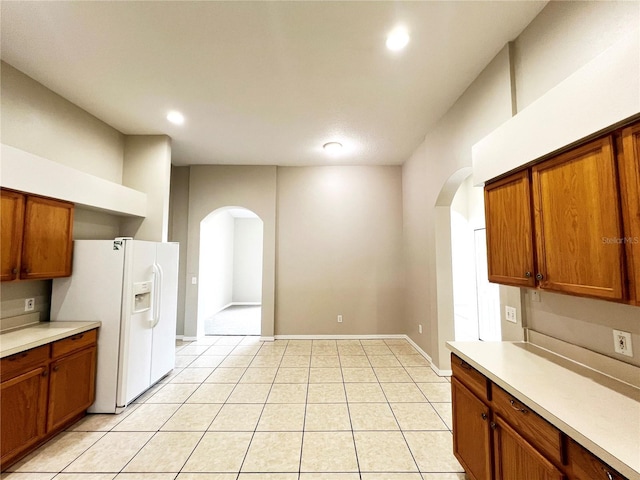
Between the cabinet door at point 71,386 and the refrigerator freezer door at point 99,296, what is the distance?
0.32 ft

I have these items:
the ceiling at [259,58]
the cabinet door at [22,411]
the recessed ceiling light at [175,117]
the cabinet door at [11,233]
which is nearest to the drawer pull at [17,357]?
the cabinet door at [22,411]

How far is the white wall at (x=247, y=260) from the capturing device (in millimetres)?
8828

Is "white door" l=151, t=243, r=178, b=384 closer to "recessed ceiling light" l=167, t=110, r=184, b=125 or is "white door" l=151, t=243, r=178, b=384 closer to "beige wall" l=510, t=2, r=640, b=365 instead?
"recessed ceiling light" l=167, t=110, r=184, b=125

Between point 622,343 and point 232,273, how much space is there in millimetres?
8604

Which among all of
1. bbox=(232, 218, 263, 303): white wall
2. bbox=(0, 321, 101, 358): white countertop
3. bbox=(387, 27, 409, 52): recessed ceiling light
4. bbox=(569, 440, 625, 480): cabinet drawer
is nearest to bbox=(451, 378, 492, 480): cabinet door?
bbox=(569, 440, 625, 480): cabinet drawer

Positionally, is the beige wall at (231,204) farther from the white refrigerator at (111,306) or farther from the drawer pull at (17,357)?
the drawer pull at (17,357)

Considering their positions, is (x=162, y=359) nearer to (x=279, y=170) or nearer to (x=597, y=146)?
(x=279, y=170)

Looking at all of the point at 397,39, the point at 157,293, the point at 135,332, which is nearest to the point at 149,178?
the point at 157,293

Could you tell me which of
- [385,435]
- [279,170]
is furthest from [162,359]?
[279,170]

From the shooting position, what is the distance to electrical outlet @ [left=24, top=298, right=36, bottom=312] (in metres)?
2.51

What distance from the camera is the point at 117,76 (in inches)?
101

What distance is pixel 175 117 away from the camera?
3326 mm

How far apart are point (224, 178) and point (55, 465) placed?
4158 mm

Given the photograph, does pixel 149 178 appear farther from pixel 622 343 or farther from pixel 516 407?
pixel 622 343
